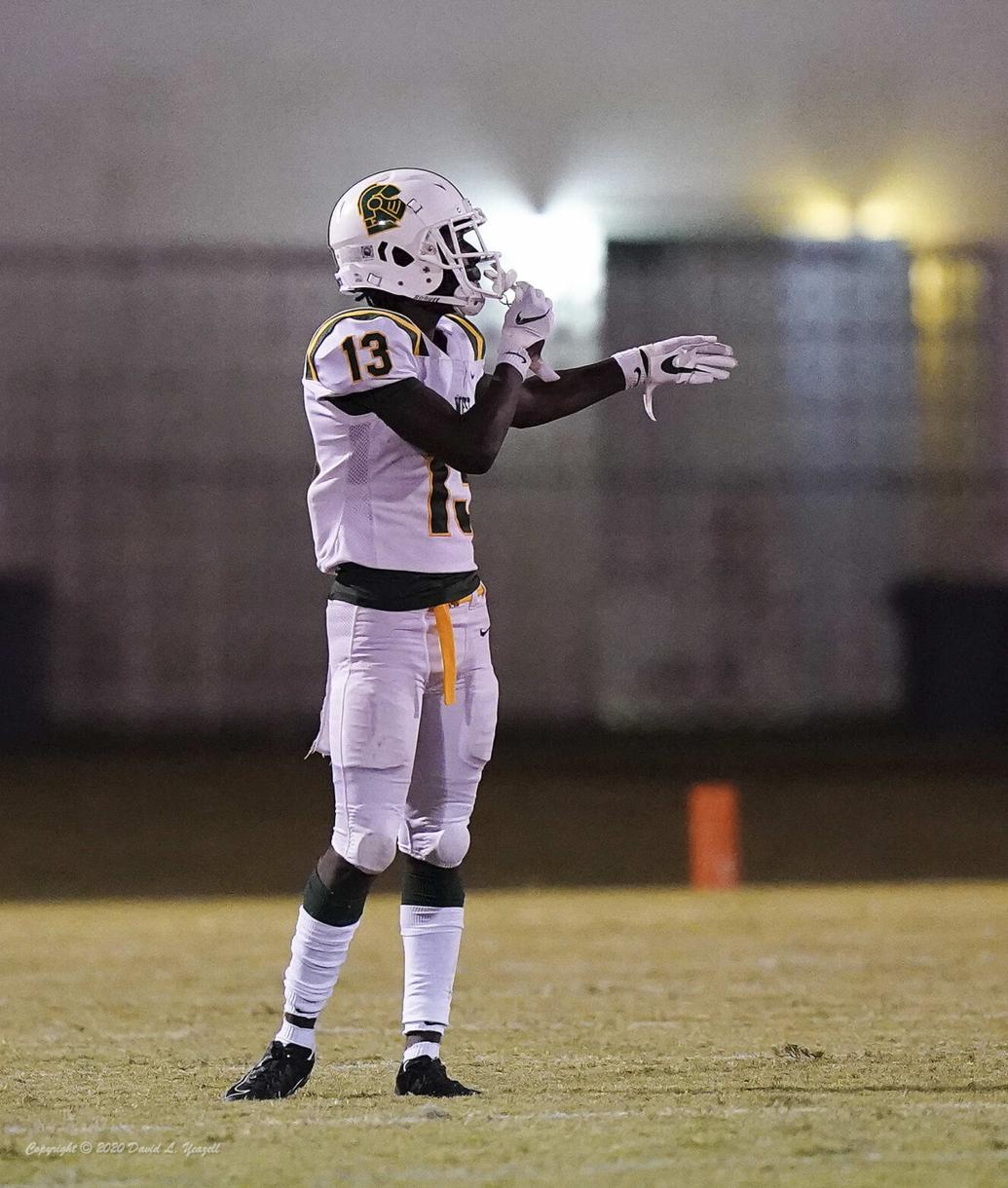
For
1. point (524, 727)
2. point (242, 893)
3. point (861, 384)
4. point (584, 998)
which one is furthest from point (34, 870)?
point (861, 384)

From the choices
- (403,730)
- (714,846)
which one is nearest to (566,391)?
(403,730)

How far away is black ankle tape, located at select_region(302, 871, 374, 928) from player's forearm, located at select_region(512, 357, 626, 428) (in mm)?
1001

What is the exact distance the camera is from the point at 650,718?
61.6ft

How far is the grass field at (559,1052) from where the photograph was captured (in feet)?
10.8

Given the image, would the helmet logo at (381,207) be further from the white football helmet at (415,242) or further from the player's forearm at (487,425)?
the player's forearm at (487,425)

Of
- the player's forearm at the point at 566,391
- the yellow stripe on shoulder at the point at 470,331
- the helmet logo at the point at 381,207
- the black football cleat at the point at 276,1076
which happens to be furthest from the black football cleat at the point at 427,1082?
the helmet logo at the point at 381,207

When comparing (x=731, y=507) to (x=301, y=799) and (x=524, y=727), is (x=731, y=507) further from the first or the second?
(x=301, y=799)

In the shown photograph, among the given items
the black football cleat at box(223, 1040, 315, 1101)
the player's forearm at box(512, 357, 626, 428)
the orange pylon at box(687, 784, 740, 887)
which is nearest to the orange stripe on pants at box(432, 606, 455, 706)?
the player's forearm at box(512, 357, 626, 428)

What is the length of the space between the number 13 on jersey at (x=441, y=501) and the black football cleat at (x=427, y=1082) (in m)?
1.02

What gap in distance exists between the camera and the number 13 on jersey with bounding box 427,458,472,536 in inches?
155

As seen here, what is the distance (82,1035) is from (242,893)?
4.11 meters

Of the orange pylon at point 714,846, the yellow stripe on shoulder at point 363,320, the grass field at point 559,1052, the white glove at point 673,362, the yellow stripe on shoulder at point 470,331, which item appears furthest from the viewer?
the orange pylon at point 714,846

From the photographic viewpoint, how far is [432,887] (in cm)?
399

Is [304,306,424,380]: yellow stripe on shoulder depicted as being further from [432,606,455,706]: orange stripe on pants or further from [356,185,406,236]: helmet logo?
[432,606,455,706]: orange stripe on pants
